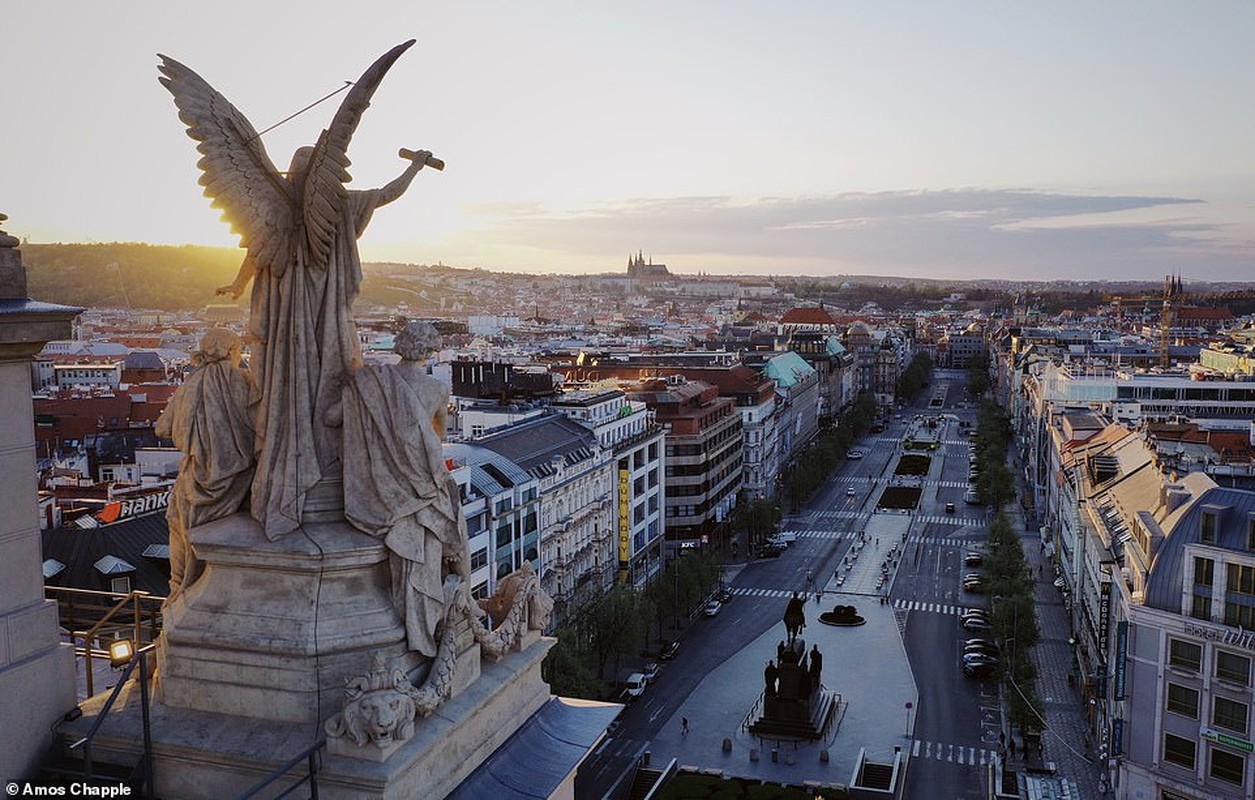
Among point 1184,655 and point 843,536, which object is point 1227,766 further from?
point 843,536

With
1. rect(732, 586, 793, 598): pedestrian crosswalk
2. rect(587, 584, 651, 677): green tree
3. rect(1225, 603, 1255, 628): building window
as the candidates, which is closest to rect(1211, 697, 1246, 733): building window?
rect(1225, 603, 1255, 628): building window

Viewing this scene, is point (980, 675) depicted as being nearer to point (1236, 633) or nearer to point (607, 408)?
point (1236, 633)

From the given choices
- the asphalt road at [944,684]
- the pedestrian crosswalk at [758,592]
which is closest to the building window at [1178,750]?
the asphalt road at [944,684]

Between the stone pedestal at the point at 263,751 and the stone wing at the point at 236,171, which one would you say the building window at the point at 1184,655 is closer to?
the stone pedestal at the point at 263,751

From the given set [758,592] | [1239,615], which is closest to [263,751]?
[1239,615]

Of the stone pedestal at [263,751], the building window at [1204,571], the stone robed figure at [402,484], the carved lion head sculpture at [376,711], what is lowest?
the building window at [1204,571]
